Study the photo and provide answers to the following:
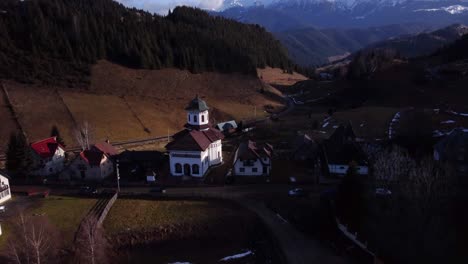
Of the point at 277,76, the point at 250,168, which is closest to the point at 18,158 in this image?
the point at 250,168

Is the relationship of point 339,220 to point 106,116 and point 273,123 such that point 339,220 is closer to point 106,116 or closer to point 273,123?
point 273,123

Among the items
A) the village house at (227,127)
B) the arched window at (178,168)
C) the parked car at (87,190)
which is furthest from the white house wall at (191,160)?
the village house at (227,127)

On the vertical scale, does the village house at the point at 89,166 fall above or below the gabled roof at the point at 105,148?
below

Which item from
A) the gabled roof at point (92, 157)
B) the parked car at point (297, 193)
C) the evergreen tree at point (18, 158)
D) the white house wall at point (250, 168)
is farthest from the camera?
the evergreen tree at point (18, 158)

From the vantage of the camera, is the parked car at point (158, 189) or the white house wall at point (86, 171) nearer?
the parked car at point (158, 189)

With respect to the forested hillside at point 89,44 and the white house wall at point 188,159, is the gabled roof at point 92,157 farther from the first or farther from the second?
the forested hillside at point 89,44

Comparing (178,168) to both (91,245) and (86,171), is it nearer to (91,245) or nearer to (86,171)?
(86,171)
